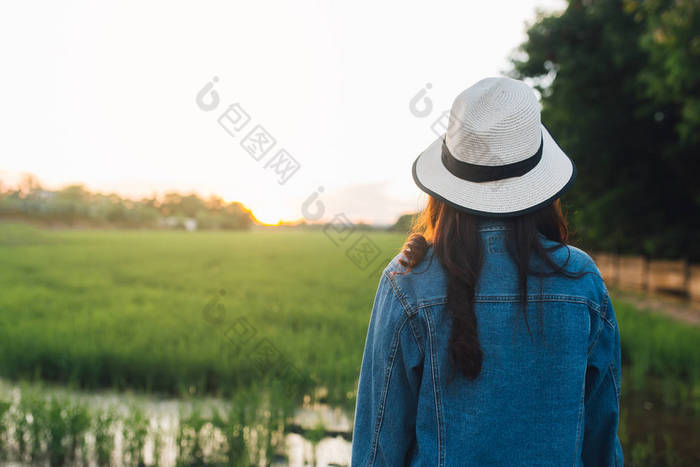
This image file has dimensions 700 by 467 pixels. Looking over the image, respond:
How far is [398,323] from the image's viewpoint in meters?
1.12

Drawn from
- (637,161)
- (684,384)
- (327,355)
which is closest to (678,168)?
(637,161)

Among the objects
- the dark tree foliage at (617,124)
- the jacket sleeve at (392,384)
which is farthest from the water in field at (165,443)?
the dark tree foliage at (617,124)

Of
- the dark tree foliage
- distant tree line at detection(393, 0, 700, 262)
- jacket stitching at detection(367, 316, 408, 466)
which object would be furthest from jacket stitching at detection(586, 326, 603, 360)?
distant tree line at detection(393, 0, 700, 262)

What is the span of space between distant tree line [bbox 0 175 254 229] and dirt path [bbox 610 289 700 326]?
57.7ft

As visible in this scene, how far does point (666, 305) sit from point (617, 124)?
4321 mm

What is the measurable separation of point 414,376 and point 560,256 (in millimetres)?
403

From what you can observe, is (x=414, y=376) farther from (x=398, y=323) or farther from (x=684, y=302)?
(x=684, y=302)

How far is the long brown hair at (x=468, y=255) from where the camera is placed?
1.06 m

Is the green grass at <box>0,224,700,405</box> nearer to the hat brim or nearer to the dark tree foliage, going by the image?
the hat brim

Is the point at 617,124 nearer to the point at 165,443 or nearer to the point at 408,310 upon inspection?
the point at 165,443

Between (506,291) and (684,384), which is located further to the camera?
(684,384)

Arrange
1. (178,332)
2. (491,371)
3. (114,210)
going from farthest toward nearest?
(114,210)
(178,332)
(491,371)

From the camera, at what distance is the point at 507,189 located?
1131 millimetres

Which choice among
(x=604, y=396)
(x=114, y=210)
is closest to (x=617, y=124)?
(x=604, y=396)
